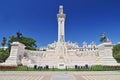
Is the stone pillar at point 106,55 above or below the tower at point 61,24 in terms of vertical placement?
below

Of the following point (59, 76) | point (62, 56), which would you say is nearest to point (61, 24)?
point (62, 56)

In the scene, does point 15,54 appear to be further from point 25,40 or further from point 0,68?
point 25,40

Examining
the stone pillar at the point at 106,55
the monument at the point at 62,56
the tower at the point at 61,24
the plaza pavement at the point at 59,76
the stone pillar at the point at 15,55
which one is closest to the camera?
the plaza pavement at the point at 59,76

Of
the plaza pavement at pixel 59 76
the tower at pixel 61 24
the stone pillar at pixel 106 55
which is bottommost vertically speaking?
the plaza pavement at pixel 59 76

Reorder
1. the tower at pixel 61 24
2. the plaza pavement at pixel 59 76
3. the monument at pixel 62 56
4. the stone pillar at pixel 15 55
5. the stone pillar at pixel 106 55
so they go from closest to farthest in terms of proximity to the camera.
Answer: the plaza pavement at pixel 59 76, the stone pillar at pixel 106 55, the stone pillar at pixel 15 55, the monument at pixel 62 56, the tower at pixel 61 24

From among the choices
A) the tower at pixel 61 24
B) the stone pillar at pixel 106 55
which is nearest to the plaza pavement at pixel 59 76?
the stone pillar at pixel 106 55

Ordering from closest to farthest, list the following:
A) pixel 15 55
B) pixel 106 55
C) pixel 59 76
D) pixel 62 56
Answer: pixel 59 76 → pixel 106 55 → pixel 15 55 → pixel 62 56

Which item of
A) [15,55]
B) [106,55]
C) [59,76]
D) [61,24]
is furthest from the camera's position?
[61,24]

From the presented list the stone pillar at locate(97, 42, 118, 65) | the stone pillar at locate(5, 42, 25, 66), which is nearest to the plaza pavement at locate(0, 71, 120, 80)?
the stone pillar at locate(97, 42, 118, 65)

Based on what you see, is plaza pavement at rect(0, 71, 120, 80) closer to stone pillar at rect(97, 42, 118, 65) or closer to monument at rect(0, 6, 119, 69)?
stone pillar at rect(97, 42, 118, 65)

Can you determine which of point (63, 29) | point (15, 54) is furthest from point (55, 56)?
point (63, 29)

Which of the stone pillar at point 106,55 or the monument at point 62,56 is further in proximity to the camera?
the monument at point 62,56

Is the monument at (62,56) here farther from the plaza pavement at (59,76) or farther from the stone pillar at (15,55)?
the plaza pavement at (59,76)

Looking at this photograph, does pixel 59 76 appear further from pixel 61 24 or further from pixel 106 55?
pixel 61 24
